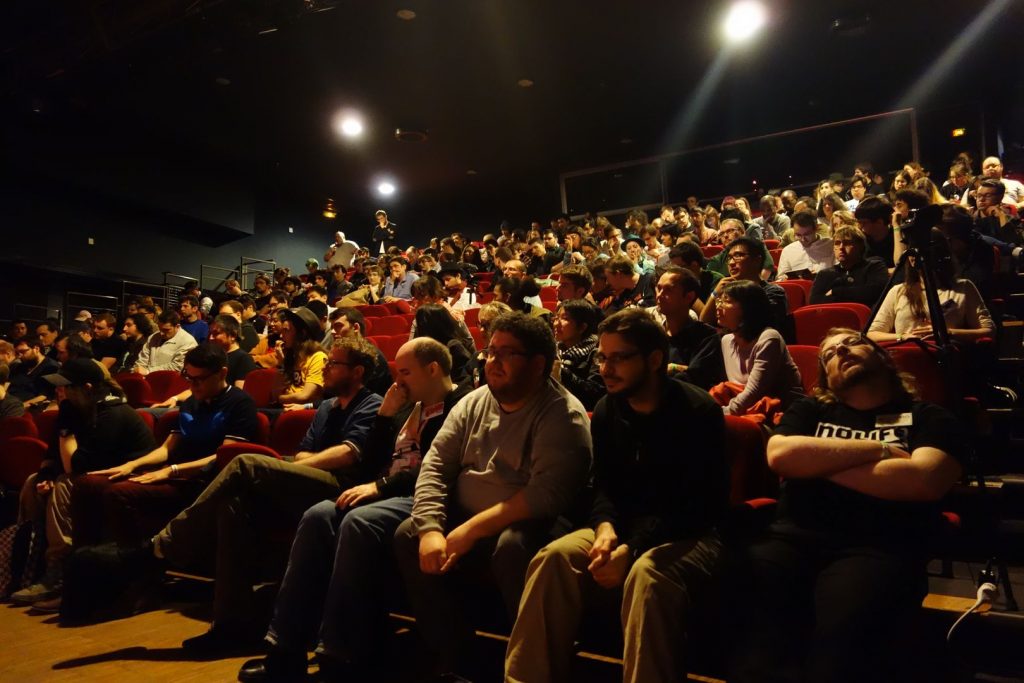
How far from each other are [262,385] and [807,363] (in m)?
3.08

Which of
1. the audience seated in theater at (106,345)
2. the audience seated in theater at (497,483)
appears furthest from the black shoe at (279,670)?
the audience seated in theater at (106,345)

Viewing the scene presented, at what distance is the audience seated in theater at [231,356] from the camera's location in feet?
14.8

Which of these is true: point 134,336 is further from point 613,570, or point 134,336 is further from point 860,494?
point 860,494

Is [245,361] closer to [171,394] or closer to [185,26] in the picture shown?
[171,394]

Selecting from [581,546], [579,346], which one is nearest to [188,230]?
[579,346]

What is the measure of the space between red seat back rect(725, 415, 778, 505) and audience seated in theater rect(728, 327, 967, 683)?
6.3 inches

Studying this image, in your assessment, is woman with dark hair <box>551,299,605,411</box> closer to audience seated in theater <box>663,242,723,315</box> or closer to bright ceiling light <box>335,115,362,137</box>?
audience seated in theater <box>663,242,723,315</box>

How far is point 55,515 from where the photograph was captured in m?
2.96

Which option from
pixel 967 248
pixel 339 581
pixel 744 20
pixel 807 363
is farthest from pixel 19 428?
pixel 744 20

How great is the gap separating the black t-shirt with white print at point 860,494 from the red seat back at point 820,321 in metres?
1.43

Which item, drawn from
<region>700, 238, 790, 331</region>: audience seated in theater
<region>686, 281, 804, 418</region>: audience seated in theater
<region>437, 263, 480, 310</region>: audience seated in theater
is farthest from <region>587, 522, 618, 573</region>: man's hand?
<region>437, 263, 480, 310</region>: audience seated in theater

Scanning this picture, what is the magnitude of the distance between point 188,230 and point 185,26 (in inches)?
220

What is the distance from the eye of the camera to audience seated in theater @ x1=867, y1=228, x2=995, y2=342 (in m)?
2.70

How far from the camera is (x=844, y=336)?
1746 millimetres
